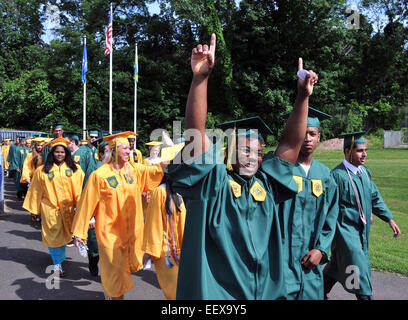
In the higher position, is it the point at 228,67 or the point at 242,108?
the point at 228,67

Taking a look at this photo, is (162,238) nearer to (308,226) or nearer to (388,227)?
(308,226)

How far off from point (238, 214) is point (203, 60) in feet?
2.91

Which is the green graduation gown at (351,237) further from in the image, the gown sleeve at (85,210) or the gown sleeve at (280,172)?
the gown sleeve at (85,210)

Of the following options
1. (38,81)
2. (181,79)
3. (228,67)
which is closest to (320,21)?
(228,67)

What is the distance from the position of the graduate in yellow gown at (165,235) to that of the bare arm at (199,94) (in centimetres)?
217

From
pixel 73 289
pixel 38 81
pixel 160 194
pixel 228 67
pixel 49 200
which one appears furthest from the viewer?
pixel 38 81

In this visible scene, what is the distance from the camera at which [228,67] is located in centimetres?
2867

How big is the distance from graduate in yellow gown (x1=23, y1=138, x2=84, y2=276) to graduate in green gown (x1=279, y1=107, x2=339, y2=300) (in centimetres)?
399

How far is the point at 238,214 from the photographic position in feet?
7.27

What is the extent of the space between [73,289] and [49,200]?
5.21 feet

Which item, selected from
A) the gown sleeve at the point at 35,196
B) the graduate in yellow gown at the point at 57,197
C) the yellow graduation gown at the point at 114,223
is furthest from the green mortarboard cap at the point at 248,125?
the gown sleeve at the point at 35,196

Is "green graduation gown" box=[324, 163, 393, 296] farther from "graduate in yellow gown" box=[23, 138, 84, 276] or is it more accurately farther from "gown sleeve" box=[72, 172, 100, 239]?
"graduate in yellow gown" box=[23, 138, 84, 276]

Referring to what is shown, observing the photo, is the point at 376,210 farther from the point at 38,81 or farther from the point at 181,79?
the point at 38,81

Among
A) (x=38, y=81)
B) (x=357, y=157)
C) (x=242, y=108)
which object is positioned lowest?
(x=357, y=157)
